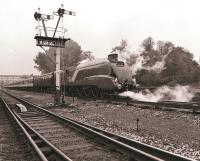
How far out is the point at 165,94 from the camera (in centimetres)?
2448

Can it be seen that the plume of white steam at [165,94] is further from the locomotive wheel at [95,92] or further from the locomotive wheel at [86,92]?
the locomotive wheel at [86,92]

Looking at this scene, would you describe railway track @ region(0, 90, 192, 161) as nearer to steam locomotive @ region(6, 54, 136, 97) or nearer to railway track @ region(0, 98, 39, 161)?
railway track @ region(0, 98, 39, 161)

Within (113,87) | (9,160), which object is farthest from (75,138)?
(113,87)

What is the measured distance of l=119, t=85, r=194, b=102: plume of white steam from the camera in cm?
2184

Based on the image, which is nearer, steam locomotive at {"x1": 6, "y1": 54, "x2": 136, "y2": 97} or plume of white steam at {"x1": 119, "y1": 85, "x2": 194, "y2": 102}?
steam locomotive at {"x1": 6, "y1": 54, "x2": 136, "y2": 97}

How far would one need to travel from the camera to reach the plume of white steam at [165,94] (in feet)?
71.7

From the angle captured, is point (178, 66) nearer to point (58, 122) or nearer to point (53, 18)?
point (53, 18)

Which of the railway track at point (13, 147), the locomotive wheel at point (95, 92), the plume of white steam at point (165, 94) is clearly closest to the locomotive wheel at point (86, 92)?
the locomotive wheel at point (95, 92)

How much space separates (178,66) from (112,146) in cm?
2675

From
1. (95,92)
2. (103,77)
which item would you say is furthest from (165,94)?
(103,77)

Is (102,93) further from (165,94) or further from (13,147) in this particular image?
(13,147)

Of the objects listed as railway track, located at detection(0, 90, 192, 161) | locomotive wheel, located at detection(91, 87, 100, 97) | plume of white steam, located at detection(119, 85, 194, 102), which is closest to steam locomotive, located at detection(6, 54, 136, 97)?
locomotive wheel, located at detection(91, 87, 100, 97)

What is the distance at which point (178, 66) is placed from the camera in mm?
32344

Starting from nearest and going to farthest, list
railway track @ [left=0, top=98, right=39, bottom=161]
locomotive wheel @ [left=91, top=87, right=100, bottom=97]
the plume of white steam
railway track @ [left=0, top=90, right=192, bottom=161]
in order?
railway track @ [left=0, top=90, right=192, bottom=161] → railway track @ [left=0, top=98, right=39, bottom=161] → the plume of white steam → locomotive wheel @ [left=91, top=87, right=100, bottom=97]
